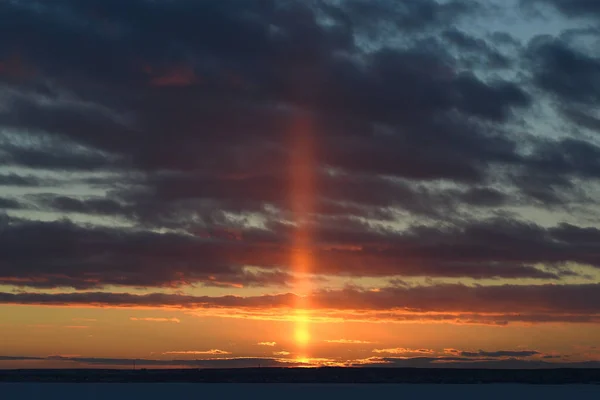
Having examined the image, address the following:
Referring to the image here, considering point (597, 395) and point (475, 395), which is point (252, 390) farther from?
point (597, 395)

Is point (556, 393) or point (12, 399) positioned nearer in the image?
point (12, 399)

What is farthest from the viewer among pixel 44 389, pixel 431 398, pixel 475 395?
pixel 44 389

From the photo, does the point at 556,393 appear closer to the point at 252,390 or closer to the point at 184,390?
the point at 252,390

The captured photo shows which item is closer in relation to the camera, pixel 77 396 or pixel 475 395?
pixel 77 396

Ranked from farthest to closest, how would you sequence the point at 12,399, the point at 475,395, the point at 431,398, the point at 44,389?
the point at 44,389 → the point at 475,395 → the point at 431,398 → the point at 12,399

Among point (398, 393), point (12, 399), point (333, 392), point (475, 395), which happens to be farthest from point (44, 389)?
point (475, 395)

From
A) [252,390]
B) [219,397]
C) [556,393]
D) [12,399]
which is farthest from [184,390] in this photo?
[556,393]

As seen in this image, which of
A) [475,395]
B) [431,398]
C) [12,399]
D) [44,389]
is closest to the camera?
[12,399]

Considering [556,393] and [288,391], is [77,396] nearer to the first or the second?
[288,391]
